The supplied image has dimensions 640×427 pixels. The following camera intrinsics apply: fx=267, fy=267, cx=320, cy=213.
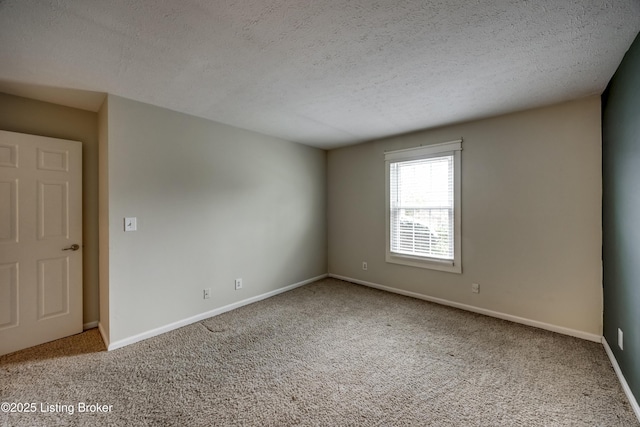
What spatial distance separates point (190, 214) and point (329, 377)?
7.36 ft

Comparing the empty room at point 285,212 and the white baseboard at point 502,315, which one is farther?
the white baseboard at point 502,315

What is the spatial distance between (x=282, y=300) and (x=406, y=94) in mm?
2991

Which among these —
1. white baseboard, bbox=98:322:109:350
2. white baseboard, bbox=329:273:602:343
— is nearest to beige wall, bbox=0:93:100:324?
white baseboard, bbox=98:322:109:350

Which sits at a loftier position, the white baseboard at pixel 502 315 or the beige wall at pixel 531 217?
the beige wall at pixel 531 217

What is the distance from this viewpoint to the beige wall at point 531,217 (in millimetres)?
2627

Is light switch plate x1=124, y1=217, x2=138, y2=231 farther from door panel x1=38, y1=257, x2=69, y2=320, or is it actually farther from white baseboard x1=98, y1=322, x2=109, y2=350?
white baseboard x1=98, y1=322, x2=109, y2=350

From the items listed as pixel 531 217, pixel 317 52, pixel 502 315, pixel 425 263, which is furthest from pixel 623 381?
pixel 317 52

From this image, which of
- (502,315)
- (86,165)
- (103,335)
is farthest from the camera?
(502,315)

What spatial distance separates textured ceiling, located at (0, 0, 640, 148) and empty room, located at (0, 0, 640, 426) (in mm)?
18

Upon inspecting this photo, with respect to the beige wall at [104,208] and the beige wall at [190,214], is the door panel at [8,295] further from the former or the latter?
the beige wall at [190,214]

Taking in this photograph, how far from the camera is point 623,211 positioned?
6.43 feet

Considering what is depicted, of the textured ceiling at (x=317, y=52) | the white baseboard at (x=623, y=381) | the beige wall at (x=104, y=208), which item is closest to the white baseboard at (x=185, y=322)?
the beige wall at (x=104, y=208)

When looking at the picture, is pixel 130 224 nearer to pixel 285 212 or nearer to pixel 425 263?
pixel 285 212

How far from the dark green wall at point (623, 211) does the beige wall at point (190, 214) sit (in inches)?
140
